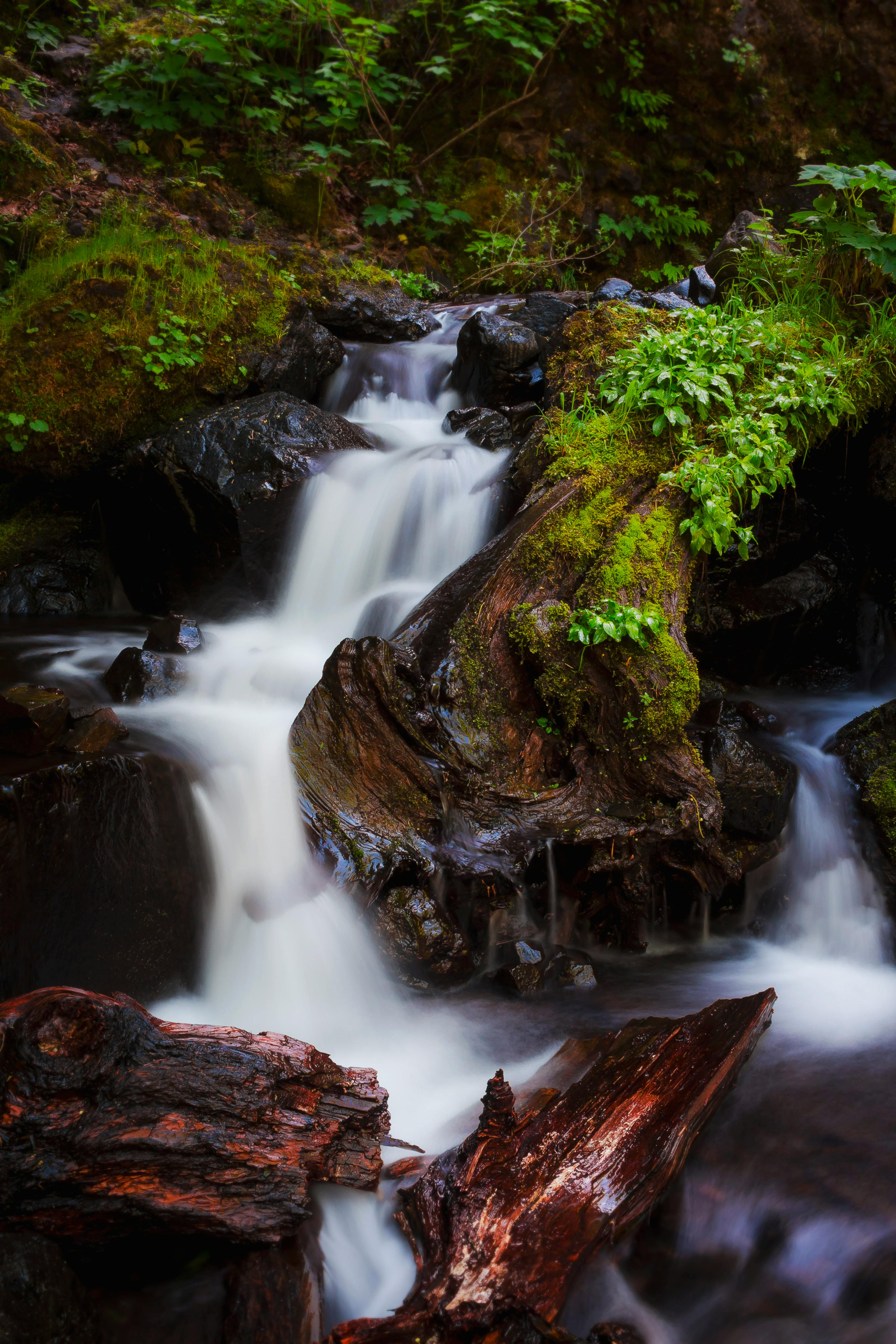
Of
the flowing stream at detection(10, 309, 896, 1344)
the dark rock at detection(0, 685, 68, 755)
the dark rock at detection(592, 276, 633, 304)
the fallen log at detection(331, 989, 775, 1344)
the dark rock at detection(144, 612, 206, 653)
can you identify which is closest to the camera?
the fallen log at detection(331, 989, 775, 1344)

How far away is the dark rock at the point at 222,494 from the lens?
19.1ft

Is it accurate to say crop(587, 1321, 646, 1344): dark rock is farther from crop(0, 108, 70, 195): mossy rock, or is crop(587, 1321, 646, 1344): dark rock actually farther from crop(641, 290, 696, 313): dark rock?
crop(0, 108, 70, 195): mossy rock

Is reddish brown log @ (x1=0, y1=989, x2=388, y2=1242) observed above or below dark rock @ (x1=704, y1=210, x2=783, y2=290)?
below

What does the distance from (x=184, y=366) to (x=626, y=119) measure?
27.1 ft

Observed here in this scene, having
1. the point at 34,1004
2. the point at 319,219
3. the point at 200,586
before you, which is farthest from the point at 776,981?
the point at 319,219

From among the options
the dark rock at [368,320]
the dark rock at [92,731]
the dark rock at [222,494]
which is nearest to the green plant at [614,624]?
the dark rock at [92,731]

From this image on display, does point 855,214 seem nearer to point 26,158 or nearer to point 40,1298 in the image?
point 40,1298

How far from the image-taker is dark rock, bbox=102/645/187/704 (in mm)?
4512

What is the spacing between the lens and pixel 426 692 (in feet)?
13.2

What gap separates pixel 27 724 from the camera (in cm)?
348

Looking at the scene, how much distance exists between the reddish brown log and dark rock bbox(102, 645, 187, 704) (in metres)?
2.18

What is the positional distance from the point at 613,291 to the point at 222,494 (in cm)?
393

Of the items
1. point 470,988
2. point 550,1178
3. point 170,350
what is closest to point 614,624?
point 470,988

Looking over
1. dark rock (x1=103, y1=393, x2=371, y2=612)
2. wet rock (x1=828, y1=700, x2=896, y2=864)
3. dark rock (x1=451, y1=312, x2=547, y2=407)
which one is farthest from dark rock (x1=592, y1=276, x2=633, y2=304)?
wet rock (x1=828, y1=700, x2=896, y2=864)
